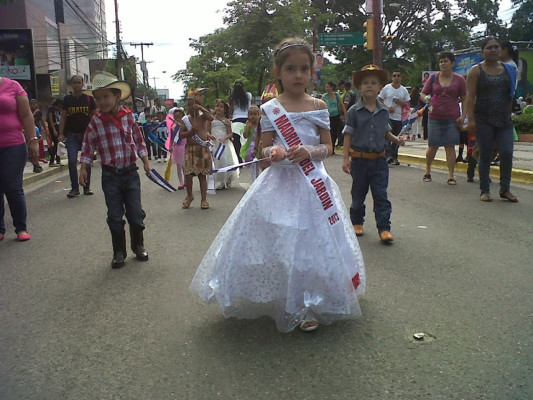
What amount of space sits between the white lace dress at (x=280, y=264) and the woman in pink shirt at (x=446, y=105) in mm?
5890

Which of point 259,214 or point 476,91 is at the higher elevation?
point 476,91

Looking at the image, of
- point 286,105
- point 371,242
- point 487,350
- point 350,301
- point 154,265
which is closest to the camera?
point 487,350

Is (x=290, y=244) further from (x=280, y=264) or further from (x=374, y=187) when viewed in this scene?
(x=374, y=187)

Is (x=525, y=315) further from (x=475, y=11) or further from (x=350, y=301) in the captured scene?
(x=475, y=11)

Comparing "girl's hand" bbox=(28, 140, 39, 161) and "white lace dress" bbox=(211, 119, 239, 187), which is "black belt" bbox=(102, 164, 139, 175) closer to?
"girl's hand" bbox=(28, 140, 39, 161)

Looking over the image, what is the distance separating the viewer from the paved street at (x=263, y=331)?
8.59 ft

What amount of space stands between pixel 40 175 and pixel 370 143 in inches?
359

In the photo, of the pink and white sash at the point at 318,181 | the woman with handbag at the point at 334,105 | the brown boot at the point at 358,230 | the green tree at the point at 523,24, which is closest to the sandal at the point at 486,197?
→ the brown boot at the point at 358,230

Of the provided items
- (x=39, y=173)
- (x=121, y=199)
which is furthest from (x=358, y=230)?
(x=39, y=173)

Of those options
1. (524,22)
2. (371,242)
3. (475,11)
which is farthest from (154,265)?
(524,22)

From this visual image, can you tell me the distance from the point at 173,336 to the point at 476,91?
540cm

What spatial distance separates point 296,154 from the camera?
3.26 meters

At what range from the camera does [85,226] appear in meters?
6.71

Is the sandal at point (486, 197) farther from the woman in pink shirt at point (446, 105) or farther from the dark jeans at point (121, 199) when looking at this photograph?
the dark jeans at point (121, 199)
